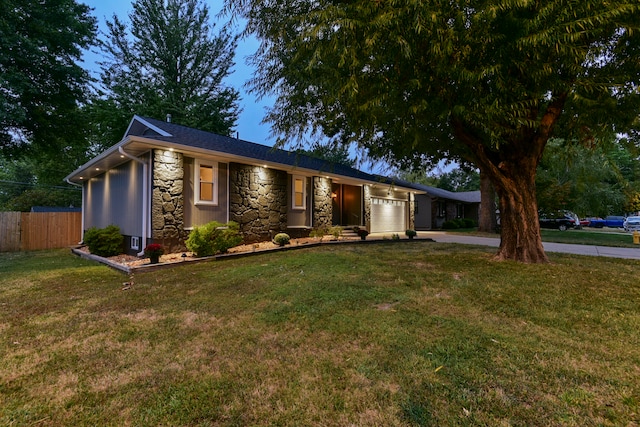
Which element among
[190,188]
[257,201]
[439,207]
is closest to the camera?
[190,188]

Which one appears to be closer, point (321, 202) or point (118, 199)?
point (118, 199)

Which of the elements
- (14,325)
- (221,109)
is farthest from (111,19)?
(14,325)

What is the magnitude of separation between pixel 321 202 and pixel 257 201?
129 inches

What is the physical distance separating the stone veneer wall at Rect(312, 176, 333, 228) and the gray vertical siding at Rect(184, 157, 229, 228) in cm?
398

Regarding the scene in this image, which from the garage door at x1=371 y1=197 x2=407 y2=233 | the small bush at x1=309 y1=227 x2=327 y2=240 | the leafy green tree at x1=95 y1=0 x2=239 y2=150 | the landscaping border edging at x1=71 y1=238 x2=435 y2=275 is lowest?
the landscaping border edging at x1=71 y1=238 x2=435 y2=275

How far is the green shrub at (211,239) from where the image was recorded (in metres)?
7.10

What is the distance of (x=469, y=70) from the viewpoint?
Answer: 4.12 meters

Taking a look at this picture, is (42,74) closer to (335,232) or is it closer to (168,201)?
(168,201)

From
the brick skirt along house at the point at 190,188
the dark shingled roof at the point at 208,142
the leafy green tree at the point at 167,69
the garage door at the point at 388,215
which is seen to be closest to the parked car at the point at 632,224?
the garage door at the point at 388,215

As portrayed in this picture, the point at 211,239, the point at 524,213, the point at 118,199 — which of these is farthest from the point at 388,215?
the point at 118,199

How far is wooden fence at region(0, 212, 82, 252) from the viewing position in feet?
33.2

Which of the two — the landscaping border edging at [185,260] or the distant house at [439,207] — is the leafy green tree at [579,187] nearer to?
the distant house at [439,207]

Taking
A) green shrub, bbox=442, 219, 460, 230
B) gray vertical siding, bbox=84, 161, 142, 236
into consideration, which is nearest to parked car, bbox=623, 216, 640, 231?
green shrub, bbox=442, 219, 460, 230

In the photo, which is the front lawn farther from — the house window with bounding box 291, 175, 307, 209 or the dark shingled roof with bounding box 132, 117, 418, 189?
the house window with bounding box 291, 175, 307, 209
